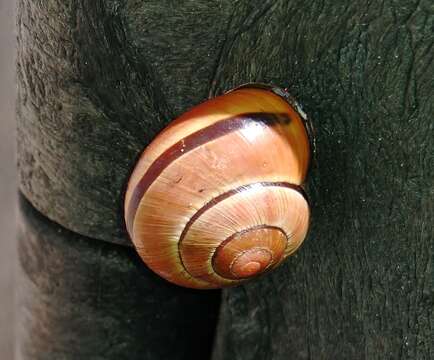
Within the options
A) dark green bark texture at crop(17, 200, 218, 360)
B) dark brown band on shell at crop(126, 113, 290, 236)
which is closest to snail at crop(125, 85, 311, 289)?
dark brown band on shell at crop(126, 113, 290, 236)

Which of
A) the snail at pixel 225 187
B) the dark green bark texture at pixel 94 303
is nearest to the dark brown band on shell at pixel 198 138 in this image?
the snail at pixel 225 187

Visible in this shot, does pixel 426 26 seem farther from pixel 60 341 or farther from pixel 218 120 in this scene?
pixel 60 341

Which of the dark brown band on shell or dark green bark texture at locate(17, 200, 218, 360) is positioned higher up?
the dark brown band on shell

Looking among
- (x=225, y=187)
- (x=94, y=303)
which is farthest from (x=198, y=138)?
(x=94, y=303)

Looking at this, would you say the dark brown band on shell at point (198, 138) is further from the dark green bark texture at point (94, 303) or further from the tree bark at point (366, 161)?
the dark green bark texture at point (94, 303)

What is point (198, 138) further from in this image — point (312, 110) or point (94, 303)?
point (94, 303)

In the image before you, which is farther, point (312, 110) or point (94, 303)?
point (94, 303)

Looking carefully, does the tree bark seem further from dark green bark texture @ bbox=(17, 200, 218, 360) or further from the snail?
dark green bark texture @ bbox=(17, 200, 218, 360)
